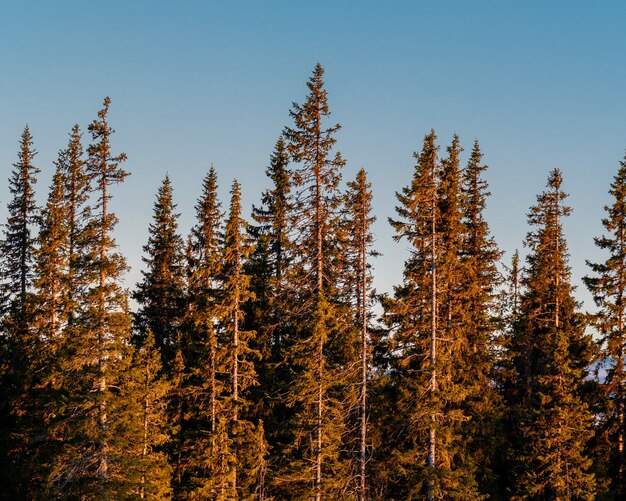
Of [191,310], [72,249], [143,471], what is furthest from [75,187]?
[143,471]

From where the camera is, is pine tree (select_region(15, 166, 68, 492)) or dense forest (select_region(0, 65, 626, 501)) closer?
dense forest (select_region(0, 65, 626, 501))

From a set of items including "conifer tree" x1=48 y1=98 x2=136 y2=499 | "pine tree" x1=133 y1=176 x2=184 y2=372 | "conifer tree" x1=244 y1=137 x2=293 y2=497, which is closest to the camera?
"conifer tree" x1=48 y1=98 x2=136 y2=499

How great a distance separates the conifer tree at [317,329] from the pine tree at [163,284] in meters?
12.1

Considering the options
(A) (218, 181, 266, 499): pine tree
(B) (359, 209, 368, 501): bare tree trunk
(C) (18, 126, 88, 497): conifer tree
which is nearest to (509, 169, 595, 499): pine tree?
(B) (359, 209, 368, 501): bare tree trunk

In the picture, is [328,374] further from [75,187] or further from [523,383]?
[75,187]

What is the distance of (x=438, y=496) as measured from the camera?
89.2 ft

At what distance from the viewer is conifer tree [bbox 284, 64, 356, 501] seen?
29172 mm

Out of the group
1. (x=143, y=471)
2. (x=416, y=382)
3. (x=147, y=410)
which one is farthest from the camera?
(x=147, y=410)

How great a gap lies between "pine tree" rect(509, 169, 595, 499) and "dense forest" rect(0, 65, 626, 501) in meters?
0.14

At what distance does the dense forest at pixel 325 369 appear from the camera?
88.5 feet

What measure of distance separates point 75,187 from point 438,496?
30.1 m

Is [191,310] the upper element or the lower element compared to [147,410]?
upper

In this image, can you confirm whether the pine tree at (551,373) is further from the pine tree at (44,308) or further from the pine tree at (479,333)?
the pine tree at (44,308)

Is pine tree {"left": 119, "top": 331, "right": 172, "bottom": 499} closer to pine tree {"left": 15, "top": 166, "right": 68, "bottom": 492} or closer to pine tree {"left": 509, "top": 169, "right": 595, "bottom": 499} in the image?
pine tree {"left": 15, "top": 166, "right": 68, "bottom": 492}
